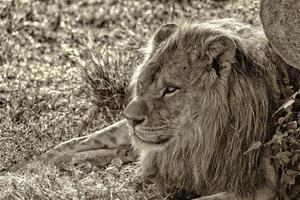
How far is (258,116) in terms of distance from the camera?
499cm

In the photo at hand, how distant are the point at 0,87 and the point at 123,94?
121 centimetres

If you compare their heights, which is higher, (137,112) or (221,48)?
(221,48)

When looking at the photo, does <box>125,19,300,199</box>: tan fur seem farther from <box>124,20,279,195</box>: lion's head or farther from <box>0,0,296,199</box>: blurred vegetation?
<box>0,0,296,199</box>: blurred vegetation

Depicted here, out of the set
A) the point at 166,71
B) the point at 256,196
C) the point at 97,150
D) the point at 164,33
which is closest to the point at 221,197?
the point at 256,196

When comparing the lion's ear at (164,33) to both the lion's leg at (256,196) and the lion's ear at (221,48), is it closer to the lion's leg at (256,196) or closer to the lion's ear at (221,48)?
the lion's ear at (221,48)

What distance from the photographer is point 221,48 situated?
4.89 m

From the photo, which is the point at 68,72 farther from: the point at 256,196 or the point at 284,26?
the point at 284,26

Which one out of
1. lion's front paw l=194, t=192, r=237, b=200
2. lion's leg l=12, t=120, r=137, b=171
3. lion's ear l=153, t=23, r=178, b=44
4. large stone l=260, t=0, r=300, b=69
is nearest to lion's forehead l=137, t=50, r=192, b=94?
lion's ear l=153, t=23, r=178, b=44

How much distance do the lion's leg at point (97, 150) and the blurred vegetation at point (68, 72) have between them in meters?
0.16

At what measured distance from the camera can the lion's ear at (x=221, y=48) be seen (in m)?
4.87

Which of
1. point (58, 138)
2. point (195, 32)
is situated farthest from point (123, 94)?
point (195, 32)

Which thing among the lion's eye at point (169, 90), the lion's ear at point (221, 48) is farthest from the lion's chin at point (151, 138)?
the lion's ear at point (221, 48)

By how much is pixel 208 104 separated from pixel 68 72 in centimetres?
344

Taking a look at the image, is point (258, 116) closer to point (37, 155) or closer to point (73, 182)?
point (73, 182)
